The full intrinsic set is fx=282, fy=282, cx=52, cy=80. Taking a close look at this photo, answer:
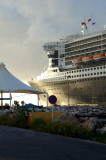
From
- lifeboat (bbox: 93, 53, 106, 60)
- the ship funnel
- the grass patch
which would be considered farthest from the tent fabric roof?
the ship funnel

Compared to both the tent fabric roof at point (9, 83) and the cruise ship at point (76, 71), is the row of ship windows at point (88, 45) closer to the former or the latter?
the cruise ship at point (76, 71)

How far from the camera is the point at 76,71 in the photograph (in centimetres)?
5453

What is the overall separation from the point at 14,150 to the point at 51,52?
55.8 metres

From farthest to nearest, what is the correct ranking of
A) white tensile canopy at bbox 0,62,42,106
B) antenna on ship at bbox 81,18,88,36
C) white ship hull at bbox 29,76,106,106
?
antenna on ship at bbox 81,18,88,36 < white ship hull at bbox 29,76,106,106 < white tensile canopy at bbox 0,62,42,106

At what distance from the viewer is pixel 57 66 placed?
2427 inches

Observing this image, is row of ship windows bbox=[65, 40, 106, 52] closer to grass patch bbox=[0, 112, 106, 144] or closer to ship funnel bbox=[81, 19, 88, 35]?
ship funnel bbox=[81, 19, 88, 35]

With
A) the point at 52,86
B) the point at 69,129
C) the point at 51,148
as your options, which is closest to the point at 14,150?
the point at 51,148

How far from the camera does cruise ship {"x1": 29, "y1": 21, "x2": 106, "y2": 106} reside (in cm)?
5067

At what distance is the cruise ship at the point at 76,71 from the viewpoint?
1995 inches

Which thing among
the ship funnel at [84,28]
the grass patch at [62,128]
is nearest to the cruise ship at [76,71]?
the ship funnel at [84,28]

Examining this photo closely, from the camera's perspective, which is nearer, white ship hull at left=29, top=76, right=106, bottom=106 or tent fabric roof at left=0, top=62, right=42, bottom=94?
tent fabric roof at left=0, top=62, right=42, bottom=94

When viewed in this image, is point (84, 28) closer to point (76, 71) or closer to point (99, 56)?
point (76, 71)

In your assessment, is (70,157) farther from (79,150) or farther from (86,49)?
(86,49)

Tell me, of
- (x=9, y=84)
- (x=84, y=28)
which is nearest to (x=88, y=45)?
(x=84, y=28)
